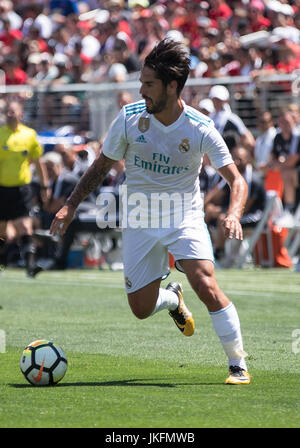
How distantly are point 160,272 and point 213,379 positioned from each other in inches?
35.1

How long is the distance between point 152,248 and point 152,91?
3.71 feet

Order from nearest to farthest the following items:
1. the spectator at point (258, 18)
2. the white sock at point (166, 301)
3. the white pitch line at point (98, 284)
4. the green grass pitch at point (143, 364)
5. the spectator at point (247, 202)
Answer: the green grass pitch at point (143, 364) → the white sock at point (166, 301) → the white pitch line at point (98, 284) → the spectator at point (247, 202) → the spectator at point (258, 18)

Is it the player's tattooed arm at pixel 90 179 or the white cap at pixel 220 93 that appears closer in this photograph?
the player's tattooed arm at pixel 90 179

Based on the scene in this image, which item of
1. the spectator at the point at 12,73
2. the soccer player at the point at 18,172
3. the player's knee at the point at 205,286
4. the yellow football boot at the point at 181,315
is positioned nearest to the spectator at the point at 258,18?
the spectator at the point at 12,73

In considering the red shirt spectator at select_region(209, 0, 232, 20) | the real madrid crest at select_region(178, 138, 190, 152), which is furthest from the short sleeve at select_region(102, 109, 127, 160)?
the red shirt spectator at select_region(209, 0, 232, 20)

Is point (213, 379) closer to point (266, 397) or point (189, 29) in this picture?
point (266, 397)

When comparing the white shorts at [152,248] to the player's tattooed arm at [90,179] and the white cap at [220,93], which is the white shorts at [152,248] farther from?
the white cap at [220,93]

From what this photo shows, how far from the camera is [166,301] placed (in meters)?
7.99

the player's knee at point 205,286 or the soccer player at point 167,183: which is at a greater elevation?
the soccer player at point 167,183

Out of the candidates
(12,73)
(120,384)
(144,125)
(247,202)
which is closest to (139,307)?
(120,384)

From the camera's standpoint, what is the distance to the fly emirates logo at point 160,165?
23.9 ft

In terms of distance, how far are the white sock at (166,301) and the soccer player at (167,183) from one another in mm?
167

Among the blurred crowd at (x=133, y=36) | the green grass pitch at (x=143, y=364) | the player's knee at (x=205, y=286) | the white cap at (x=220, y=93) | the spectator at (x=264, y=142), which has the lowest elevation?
the green grass pitch at (x=143, y=364)

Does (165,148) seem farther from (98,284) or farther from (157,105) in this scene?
(98,284)
